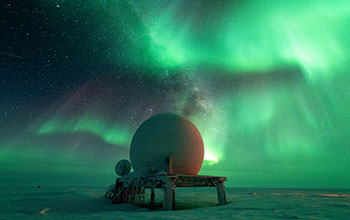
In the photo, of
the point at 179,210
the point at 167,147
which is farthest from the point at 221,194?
the point at 179,210

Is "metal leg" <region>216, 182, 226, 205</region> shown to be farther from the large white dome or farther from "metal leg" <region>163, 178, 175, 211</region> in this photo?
"metal leg" <region>163, 178, 175, 211</region>

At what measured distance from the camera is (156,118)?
23.6 metres

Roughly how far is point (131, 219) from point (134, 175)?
12.2m

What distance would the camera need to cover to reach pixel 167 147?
20844mm

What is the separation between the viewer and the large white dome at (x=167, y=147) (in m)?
20.7

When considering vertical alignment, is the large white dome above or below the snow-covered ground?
above

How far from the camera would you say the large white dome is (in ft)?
67.9

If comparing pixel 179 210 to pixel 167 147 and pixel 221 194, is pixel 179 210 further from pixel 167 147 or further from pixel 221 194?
pixel 221 194

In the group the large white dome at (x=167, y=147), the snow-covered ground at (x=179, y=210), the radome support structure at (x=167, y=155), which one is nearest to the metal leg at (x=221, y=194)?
the radome support structure at (x=167, y=155)

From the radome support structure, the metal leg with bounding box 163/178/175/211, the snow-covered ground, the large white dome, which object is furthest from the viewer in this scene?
the large white dome

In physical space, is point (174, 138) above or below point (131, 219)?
above

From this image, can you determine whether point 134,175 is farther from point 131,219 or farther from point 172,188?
point 131,219

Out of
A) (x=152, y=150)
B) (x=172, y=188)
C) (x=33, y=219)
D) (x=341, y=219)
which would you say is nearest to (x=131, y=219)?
(x=33, y=219)

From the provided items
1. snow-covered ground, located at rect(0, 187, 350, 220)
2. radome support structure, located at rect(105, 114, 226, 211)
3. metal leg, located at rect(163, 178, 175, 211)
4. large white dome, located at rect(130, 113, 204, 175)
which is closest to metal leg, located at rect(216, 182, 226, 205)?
radome support structure, located at rect(105, 114, 226, 211)
